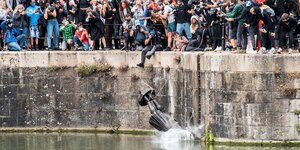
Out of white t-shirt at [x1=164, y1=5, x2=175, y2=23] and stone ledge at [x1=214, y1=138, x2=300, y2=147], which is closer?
stone ledge at [x1=214, y1=138, x2=300, y2=147]

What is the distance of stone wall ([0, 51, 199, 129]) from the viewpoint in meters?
47.2

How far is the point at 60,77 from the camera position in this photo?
48250 mm

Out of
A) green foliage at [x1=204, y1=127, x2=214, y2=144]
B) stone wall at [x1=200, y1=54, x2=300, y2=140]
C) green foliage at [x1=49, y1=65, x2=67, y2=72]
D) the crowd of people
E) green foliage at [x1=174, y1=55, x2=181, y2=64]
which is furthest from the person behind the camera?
green foliage at [x1=49, y1=65, x2=67, y2=72]

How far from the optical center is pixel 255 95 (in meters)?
42.5

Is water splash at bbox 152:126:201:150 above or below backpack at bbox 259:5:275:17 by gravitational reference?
below

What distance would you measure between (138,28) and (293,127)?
7771mm

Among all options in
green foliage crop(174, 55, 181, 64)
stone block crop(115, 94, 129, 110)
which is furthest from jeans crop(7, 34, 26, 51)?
green foliage crop(174, 55, 181, 64)

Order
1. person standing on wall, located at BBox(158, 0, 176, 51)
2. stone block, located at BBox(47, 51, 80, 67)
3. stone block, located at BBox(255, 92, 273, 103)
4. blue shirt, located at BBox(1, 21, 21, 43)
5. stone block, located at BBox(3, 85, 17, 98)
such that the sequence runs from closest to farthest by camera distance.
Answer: stone block, located at BBox(255, 92, 273, 103) < person standing on wall, located at BBox(158, 0, 176, 51) < stone block, located at BBox(47, 51, 80, 67) < stone block, located at BBox(3, 85, 17, 98) < blue shirt, located at BBox(1, 21, 21, 43)

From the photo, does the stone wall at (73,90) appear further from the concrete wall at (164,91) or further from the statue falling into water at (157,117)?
the statue falling into water at (157,117)

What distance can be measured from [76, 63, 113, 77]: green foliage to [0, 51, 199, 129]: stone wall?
0.39 feet

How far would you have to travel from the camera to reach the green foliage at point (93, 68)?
1874 inches

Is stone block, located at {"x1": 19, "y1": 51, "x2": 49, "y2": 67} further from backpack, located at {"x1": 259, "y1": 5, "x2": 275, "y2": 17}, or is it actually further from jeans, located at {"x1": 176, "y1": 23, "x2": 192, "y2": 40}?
backpack, located at {"x1": 259, "y1": 5, "x2": 275, "y2": 17}

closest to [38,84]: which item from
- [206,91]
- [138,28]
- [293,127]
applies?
[138,28]

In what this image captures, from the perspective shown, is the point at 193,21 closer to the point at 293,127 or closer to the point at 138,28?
the point at 138,28
